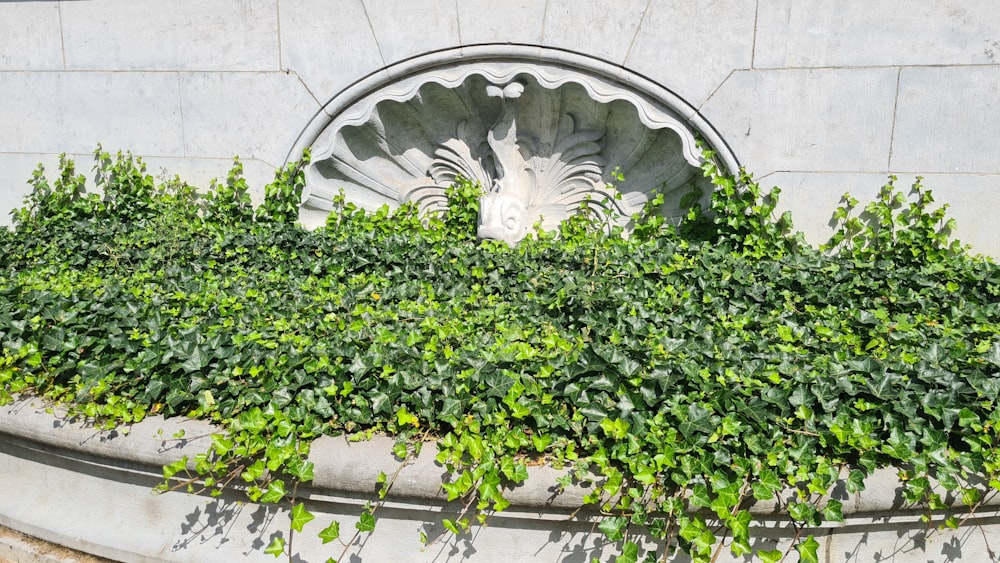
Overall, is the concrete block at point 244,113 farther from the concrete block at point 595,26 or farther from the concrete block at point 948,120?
the concrete block at point 948,120

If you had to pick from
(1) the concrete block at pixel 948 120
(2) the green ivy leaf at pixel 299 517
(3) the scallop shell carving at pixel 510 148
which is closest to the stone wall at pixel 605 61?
(1) the concrete block at pixel 948 120

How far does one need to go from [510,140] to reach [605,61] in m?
0.85

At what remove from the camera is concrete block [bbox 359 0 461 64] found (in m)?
4.04

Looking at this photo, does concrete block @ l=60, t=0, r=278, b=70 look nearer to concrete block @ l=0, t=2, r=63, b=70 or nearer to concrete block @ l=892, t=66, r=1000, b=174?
concrete block @ l=0, t=2, r=63, b=70

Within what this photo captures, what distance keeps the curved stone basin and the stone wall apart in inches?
92.4

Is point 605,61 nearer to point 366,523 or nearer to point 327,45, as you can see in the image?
point 327,45

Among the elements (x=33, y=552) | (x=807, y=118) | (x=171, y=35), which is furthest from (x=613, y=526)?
(x=171, y=35)

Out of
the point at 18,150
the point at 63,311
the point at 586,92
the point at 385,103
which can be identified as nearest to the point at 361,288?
the point at 63,311

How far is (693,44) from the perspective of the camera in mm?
3836

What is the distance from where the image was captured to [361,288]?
3352 millimetres

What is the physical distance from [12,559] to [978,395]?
346 cm

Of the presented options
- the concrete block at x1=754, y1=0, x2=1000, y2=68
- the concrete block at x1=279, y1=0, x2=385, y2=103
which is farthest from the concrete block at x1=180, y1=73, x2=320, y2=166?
the concrete block at x1=754, y1=0, x2=1000, y2=68

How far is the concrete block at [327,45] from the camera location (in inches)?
163

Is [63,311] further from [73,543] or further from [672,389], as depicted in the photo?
[672,389]
